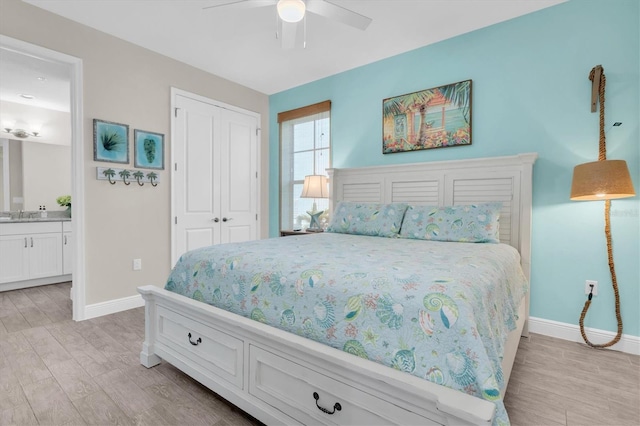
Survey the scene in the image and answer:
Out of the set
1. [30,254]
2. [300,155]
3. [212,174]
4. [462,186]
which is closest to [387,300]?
[462,186]

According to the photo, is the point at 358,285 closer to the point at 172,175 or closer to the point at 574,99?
the point at 574,99

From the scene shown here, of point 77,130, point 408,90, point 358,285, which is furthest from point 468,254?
point 77,130

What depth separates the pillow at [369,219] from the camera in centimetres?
284

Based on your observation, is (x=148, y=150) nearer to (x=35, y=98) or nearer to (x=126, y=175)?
(x=126, y=175)

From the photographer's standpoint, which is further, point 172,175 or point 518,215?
point 172,175

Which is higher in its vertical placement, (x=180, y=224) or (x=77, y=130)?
(x=77, y=130)

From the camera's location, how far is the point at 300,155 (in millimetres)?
4395

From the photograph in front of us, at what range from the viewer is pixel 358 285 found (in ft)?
4.08

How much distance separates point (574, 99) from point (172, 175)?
3.82 meters

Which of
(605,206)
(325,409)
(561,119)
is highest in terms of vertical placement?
(561,119)

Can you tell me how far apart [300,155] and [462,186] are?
2.22m

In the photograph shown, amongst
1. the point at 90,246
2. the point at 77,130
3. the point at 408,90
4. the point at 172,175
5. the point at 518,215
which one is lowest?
the point at 90,246

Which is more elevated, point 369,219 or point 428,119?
point 428,119

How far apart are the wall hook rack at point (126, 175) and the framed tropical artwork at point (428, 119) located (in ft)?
8.21
